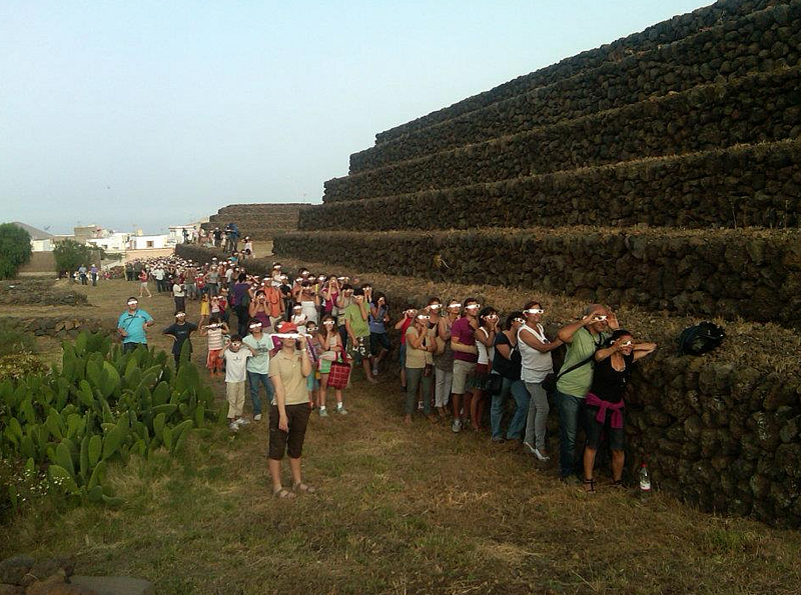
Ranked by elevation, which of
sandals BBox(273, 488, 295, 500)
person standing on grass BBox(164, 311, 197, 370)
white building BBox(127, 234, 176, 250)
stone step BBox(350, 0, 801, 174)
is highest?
stone step BBox(350, 0, 801, 174)

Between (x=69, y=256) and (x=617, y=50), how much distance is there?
141 ft

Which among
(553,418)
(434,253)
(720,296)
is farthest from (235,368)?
(720,296)

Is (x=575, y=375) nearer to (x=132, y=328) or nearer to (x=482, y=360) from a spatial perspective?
(x=482, y=360)

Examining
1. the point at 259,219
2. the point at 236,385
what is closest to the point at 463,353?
the point at 236,385

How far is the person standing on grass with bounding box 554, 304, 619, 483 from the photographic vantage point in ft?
18.9

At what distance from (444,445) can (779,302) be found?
381 centimetres

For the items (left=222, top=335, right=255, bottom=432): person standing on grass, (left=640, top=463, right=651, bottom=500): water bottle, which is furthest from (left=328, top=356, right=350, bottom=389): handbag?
(left=640, top=463, right=651, bottom=500): water bottle

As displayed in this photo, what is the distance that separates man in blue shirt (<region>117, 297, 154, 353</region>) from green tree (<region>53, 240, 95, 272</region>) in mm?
39288

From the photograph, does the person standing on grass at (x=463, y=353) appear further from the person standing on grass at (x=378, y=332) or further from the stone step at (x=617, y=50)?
the stone step at (x=617, y=50)

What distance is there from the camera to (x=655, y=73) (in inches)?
385

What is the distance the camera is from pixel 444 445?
731cm

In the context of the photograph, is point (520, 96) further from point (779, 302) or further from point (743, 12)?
point (779, 302)

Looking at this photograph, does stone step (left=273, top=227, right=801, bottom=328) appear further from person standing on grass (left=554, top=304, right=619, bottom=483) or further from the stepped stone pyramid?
person standing on grass (left=554, top=304, right=619, bottom=483)

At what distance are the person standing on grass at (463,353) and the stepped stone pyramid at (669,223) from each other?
914 millimetres
